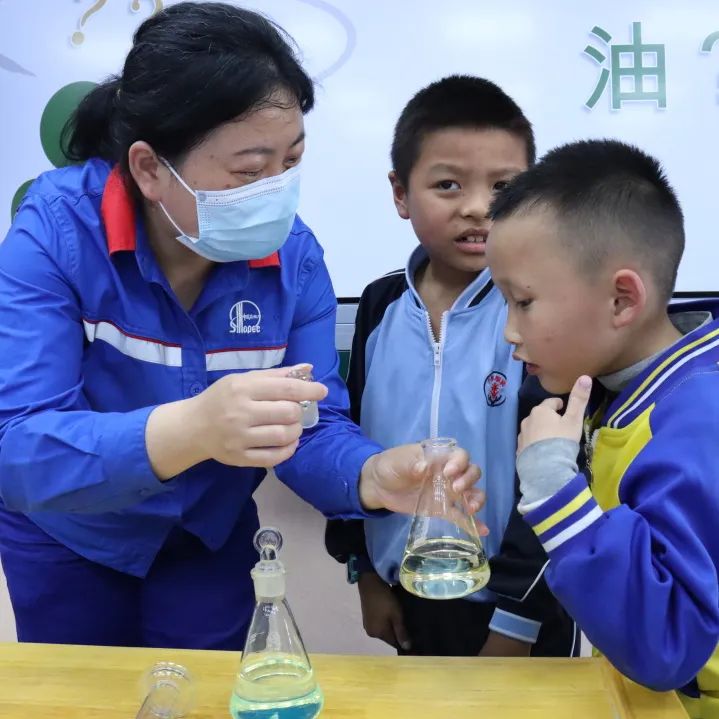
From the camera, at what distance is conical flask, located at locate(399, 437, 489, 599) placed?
92cm

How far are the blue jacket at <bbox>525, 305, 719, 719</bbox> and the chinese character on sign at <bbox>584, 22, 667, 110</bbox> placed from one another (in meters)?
1.37

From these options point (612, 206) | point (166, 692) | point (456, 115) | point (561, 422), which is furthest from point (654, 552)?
point (456, 115)

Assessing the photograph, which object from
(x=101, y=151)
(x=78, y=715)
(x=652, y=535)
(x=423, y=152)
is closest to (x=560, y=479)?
(x=652, y=535)

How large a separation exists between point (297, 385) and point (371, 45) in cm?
141

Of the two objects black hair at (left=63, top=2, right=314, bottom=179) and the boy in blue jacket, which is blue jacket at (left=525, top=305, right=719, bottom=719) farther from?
black hair at (left=63, top=2, right=314, bottom=179)

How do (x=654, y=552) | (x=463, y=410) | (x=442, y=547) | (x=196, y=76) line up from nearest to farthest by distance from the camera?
(x=654, y=552) → (x=442, y=547) → (x=196, y=76) → (x=463, y=410)

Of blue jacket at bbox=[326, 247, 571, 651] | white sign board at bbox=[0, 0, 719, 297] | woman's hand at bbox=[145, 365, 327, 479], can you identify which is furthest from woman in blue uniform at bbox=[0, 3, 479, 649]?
white sign board at bbox=[0, 0, 719, 297]

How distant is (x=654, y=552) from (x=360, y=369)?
0.75 m

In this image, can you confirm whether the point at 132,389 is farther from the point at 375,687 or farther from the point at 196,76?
the point at 375,687

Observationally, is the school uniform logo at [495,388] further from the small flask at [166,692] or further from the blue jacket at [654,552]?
the small flask at [166,692]

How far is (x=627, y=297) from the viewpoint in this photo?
938 millimetres

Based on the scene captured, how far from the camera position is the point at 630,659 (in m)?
0.78

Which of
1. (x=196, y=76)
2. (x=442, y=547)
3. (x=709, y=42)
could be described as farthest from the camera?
(x=709, y=42)

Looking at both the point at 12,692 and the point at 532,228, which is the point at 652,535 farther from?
the point at 12,692
